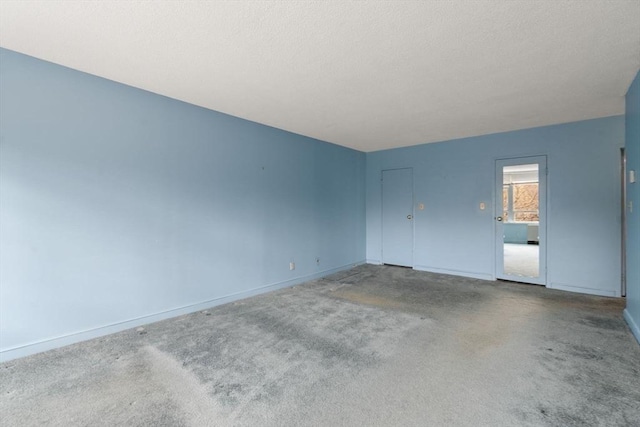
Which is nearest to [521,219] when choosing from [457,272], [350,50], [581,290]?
[457,272]

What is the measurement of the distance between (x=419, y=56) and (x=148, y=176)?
2947 millimetres

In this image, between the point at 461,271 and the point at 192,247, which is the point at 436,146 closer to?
the point at 461,271

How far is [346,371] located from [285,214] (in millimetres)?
2857

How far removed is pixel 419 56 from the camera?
251 cm

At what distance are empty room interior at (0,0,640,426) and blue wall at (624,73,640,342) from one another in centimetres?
5

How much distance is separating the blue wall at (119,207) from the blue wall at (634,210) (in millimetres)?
4058

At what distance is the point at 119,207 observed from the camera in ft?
9.96

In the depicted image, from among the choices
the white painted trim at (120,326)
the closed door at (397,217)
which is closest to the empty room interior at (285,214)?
the white painted trim at (120,326)

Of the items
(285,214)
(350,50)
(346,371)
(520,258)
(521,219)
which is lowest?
(346,371)

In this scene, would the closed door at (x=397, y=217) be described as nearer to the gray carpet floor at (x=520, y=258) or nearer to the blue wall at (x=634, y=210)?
the gray carpet floor at (x=520, y=258)

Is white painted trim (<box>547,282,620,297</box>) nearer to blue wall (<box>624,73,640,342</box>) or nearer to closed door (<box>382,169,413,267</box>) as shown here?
blue wall (<box>624,73,640,342</box>)

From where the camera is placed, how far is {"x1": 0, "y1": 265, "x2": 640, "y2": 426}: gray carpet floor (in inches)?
72.2

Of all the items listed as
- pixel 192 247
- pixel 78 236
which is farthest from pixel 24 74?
pixel 192 247

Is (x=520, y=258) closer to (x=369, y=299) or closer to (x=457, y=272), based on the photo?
(x=457, y=272)
